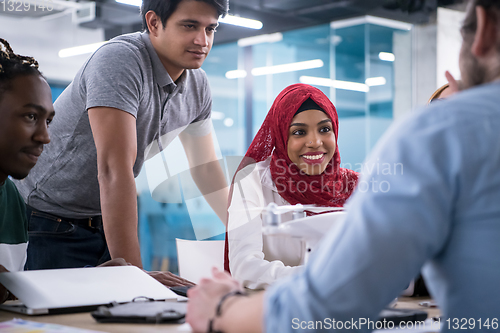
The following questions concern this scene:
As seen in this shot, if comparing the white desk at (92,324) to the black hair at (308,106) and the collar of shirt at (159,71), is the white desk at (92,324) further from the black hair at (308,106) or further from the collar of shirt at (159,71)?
the black hair at (308,106)

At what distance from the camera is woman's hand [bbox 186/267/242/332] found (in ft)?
2.32

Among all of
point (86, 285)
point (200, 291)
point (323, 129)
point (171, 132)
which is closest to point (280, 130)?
point (323, 129)

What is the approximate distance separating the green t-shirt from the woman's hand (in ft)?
2.65

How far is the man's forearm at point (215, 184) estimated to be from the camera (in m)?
2.06

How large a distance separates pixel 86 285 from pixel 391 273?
2.41 feet

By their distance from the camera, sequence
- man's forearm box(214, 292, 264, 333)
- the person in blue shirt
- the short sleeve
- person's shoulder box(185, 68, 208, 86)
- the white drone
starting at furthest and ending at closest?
person's shoulder box(185, 68, 208, 86) → the short sleeve → the white drone → man's forearm box(214, 292, 264, 333) → the person in blue shirt

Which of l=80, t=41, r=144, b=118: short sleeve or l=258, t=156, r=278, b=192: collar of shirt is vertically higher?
l=80, t=41, r=144, b=118: short sleeve

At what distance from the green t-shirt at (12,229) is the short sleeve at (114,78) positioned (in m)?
0.35

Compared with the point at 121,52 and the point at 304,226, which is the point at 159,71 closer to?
the point at 121,52

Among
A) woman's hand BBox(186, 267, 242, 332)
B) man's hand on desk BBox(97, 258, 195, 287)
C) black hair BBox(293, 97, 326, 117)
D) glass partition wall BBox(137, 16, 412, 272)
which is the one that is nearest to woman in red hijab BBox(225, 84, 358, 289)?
black hair BBox(293, 97, 326, 117)

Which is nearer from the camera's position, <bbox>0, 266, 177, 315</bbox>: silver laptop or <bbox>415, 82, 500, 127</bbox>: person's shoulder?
<bbox>415, 82, 500, 127</bbox>: person's shoulder

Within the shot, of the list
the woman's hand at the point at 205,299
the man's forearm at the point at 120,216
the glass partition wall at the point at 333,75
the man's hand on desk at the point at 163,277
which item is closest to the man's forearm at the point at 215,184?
the man's forearm at the point at 120,216

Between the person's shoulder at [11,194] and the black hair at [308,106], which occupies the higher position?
the black hair at [308,106]

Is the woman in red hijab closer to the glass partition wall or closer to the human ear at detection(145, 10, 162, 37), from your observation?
the human ear at detection(145, 10, 162, 37)
